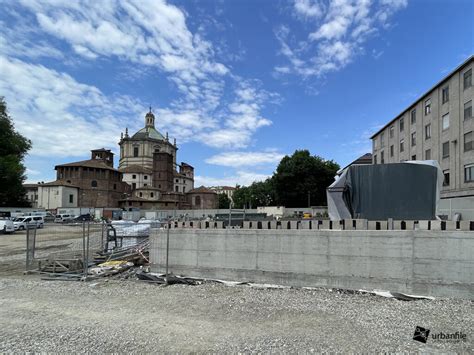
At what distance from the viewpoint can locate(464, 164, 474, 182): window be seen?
29.2 meters

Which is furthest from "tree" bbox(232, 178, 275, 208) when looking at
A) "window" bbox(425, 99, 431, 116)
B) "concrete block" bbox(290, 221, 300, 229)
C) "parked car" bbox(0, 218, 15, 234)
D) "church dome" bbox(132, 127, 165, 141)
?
"concrete block" bbox(290, 221, 300, 229)

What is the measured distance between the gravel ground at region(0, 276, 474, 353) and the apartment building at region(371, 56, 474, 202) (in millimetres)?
29958

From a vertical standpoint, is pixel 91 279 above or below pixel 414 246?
below

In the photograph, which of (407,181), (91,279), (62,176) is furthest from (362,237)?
(62,176)

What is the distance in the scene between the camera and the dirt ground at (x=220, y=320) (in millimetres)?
4191

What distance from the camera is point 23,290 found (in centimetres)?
729

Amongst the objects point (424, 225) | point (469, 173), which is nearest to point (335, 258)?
point (424, 225)

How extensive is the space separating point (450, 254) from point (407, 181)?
12.0ft

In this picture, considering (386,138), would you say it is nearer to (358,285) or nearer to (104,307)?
(358,285)

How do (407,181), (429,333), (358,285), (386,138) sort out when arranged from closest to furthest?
(429,333) → (358,285) → (407,181) → (386,138)

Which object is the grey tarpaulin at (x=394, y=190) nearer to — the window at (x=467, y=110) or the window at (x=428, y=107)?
the window at (x=467, y=110)

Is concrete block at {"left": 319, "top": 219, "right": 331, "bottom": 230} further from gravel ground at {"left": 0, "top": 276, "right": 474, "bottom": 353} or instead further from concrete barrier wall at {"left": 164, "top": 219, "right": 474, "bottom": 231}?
gravel ground at {"left": 0, "top": 276, "right": 474, "bottom": 353}

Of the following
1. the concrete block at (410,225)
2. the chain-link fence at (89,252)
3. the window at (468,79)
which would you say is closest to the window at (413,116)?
the window at (468,79)

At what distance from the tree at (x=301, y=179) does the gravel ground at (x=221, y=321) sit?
58026 millimetres
